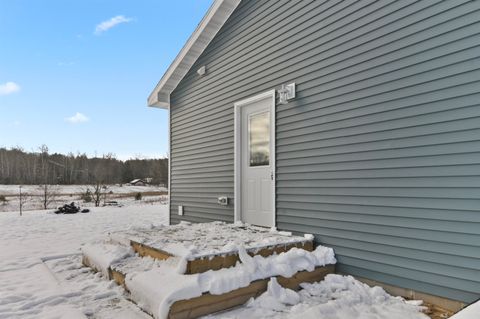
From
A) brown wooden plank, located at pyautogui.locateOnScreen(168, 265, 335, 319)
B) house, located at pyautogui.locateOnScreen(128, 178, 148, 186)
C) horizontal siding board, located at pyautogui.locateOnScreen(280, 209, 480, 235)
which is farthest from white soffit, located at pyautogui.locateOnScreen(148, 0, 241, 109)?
house, located at pyautogui.locateOnScreen(128, 178, 148, 186)

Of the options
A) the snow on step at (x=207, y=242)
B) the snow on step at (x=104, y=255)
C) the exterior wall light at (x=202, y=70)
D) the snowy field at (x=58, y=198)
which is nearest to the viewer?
the snow on step at (x=207, y=242)

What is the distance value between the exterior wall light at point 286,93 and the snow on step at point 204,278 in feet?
6.45

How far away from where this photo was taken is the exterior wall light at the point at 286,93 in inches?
160

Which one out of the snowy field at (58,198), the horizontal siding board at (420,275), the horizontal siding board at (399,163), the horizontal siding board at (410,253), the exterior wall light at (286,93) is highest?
the exterior wall light at (286,93)

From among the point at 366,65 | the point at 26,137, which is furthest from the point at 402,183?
the point at 26,137

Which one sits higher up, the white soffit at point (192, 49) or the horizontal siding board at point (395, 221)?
the white soffit at point (192, 49)

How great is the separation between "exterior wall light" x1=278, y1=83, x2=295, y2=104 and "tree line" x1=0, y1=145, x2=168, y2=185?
27.4 meters

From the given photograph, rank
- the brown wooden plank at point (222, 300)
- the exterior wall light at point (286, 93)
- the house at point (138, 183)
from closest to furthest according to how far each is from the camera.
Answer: the brown wooden plank at point (222, 300), the exterior wall light at point (286, 93), the house at point (138, 183)

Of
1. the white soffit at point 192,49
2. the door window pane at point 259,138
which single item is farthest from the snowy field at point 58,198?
the door window pane at point 259,138

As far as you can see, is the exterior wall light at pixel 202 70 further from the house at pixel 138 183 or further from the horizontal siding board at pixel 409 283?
the house at pixel 138 183

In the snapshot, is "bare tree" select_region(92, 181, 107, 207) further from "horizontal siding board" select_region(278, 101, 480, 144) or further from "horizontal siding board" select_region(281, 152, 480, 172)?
"horizontal siding board" select_region(281, 152, 480, 172)

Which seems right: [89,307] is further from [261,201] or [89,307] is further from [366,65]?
[366,65]

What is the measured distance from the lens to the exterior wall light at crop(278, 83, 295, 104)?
407 cm

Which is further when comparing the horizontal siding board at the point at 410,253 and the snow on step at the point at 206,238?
the snow on step at the point at 206,238
